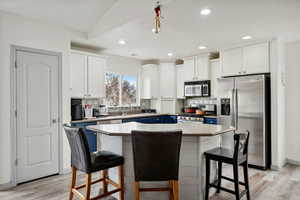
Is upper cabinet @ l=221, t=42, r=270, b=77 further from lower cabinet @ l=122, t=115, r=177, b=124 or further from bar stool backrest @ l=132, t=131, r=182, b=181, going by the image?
bar stool backrest @ l=132, t=131, r=182, b=181

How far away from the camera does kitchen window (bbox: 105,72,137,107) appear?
5492 millimetres

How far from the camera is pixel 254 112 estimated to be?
398 cm

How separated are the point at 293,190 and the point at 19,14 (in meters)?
4.94

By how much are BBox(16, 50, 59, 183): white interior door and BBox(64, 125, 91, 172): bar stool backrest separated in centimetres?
151

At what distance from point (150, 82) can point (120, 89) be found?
0.94m

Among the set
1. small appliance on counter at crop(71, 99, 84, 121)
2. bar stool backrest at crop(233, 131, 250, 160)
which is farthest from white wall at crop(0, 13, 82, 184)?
bar stool backrest at crop(233, 131, 250, 160)

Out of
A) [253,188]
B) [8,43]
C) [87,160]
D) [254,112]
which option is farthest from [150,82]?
[87,160]

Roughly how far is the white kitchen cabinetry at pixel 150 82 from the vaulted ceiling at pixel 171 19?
1.69 meters

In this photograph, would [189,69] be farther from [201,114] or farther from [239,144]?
[239,144]

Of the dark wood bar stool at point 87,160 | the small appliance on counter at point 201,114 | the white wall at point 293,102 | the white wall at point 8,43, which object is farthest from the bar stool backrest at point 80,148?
the white wall at point 293,102

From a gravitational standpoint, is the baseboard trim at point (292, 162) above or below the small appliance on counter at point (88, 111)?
below

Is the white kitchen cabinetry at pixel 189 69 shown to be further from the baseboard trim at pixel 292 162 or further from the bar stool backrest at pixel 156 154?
the bar stool backrest at pixel 156 154

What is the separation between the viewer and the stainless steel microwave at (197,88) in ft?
17.4

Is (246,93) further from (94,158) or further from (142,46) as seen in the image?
(94,158)
